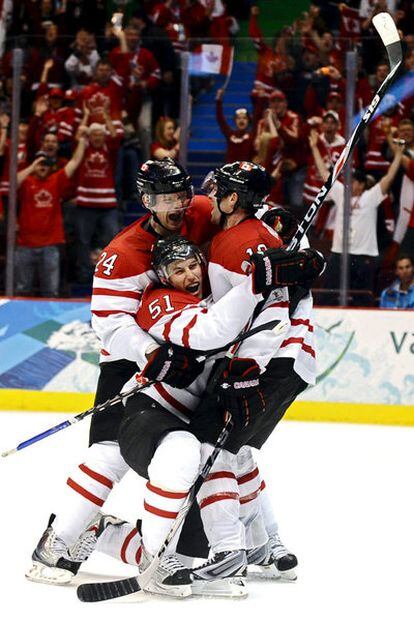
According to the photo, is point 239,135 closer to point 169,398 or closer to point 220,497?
point 169,398

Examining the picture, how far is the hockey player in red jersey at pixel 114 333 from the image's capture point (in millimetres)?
3785

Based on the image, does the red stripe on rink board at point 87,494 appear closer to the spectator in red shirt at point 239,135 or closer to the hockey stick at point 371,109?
the hockey stick at point 371,109

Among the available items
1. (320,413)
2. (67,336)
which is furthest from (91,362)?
(320,413)

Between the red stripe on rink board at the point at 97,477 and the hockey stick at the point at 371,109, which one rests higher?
the hockey stick at the point at 371,109

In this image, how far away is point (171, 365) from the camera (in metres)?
3.62

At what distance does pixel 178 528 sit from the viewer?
3.63 m

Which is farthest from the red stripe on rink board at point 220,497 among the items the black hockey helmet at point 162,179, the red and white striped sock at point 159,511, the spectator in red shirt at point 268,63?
the spectator in red shirt at point 268,63

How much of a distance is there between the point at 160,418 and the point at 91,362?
3577 mm

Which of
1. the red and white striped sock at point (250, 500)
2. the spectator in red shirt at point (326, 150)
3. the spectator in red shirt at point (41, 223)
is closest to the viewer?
the red and white striped sock at point (250, 500)

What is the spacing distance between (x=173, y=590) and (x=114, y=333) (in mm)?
755

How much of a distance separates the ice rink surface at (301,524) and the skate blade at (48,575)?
0.07 feet

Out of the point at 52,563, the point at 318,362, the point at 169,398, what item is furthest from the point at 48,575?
the point at 318,362

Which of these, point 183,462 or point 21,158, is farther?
point 21,158

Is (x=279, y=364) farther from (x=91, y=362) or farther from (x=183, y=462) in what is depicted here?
(x=91, y=362)
